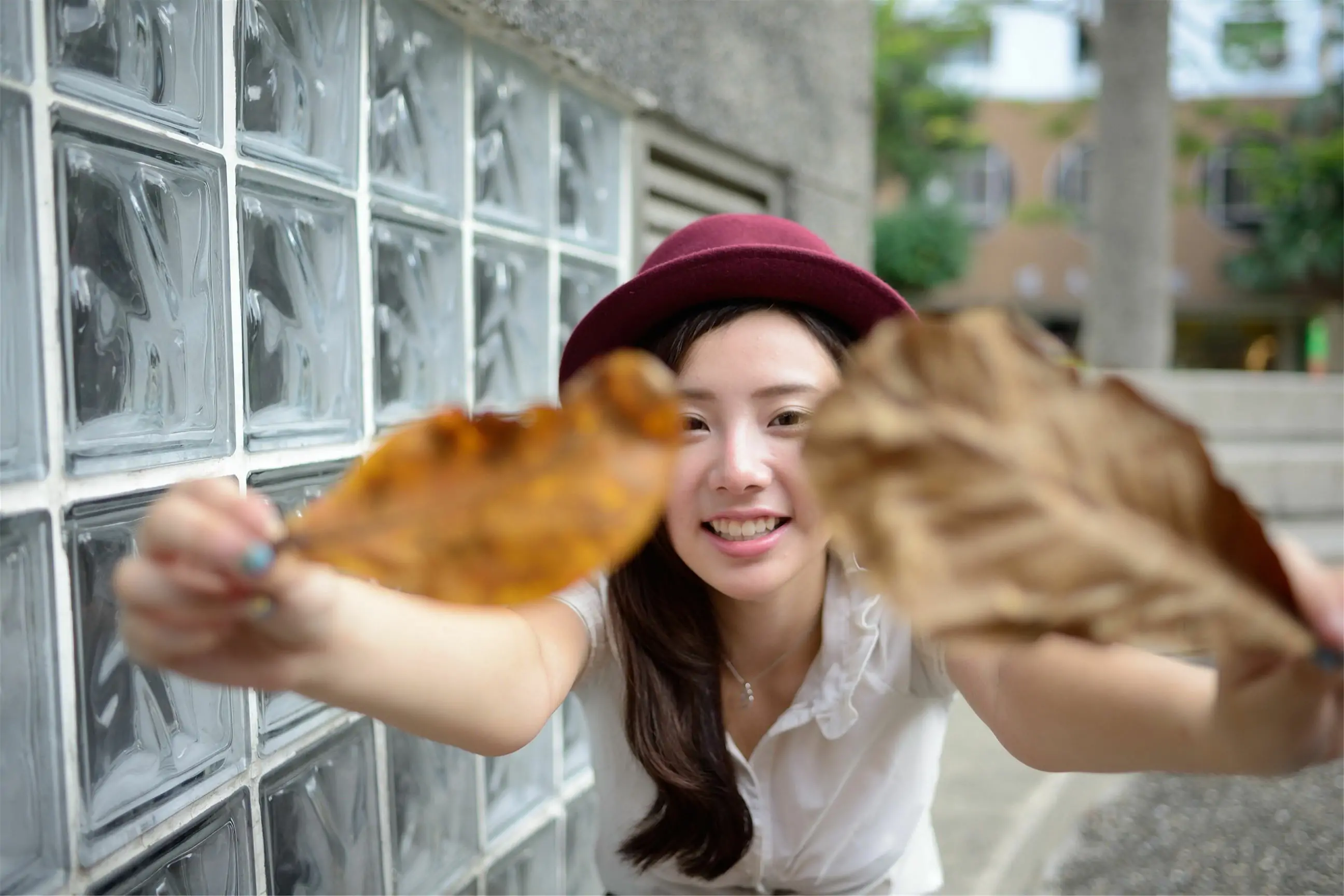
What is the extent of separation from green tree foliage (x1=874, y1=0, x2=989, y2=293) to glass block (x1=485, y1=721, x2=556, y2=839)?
41.3 feet

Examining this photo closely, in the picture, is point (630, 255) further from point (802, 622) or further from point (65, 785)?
point (65, 785)

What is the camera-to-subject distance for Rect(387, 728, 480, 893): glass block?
1494 mm

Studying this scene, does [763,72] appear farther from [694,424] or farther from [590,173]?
[694,424]

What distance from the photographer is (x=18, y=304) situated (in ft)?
2.79

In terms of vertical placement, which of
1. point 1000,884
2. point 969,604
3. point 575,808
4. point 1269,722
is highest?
point 969,604

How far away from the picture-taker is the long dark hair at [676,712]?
1.26 meters

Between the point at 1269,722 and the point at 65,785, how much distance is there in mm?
959

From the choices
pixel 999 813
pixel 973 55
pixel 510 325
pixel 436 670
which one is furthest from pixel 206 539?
pixel 973 55

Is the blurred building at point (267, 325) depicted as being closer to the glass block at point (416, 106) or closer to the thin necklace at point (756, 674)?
the glass block at point (416, 106)

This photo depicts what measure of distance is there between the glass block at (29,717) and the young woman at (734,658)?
0.34m

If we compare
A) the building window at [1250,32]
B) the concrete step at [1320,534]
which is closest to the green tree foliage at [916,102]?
the building window at [1250,32]

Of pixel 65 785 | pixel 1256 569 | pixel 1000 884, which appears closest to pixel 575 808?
pixel 1000 884

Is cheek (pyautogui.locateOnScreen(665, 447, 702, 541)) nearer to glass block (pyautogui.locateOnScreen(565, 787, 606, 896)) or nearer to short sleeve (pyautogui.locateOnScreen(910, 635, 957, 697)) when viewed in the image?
short sleeve (pyautogui.locateOnScreen(910, 635, 957, 697))

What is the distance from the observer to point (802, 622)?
4.46 ft
